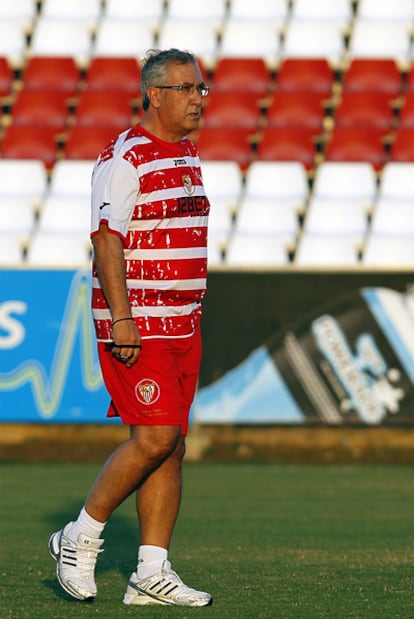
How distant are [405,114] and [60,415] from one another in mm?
5137

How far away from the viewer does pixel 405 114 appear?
13.9 metres

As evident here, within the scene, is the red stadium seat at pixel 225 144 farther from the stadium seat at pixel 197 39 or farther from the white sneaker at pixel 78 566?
the white sneaker at pixel 78 566

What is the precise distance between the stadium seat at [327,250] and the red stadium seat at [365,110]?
7.07 ft

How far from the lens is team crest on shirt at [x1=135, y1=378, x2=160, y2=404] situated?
468cm

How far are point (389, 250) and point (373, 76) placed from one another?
120 inches

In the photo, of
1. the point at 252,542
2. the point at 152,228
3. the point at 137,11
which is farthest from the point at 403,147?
the point at 152,228

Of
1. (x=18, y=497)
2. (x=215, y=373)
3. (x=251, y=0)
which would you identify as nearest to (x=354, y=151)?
(x=251, y=0)

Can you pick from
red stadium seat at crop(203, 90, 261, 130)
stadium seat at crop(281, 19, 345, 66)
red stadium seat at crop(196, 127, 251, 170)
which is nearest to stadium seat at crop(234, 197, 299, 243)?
red stadium seat at crop(196, 127, 251, 170)

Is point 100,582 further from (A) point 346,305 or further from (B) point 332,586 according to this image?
(A) point 346,305

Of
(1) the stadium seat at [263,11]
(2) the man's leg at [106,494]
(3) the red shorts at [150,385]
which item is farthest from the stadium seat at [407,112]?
(2) the man's leg at [106,494]

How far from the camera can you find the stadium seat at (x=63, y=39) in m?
15.4

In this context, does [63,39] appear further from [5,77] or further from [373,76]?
[373,76]

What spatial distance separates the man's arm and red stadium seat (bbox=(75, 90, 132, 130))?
9852 millimetres

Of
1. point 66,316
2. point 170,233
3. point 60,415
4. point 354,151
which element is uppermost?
point 170,233
